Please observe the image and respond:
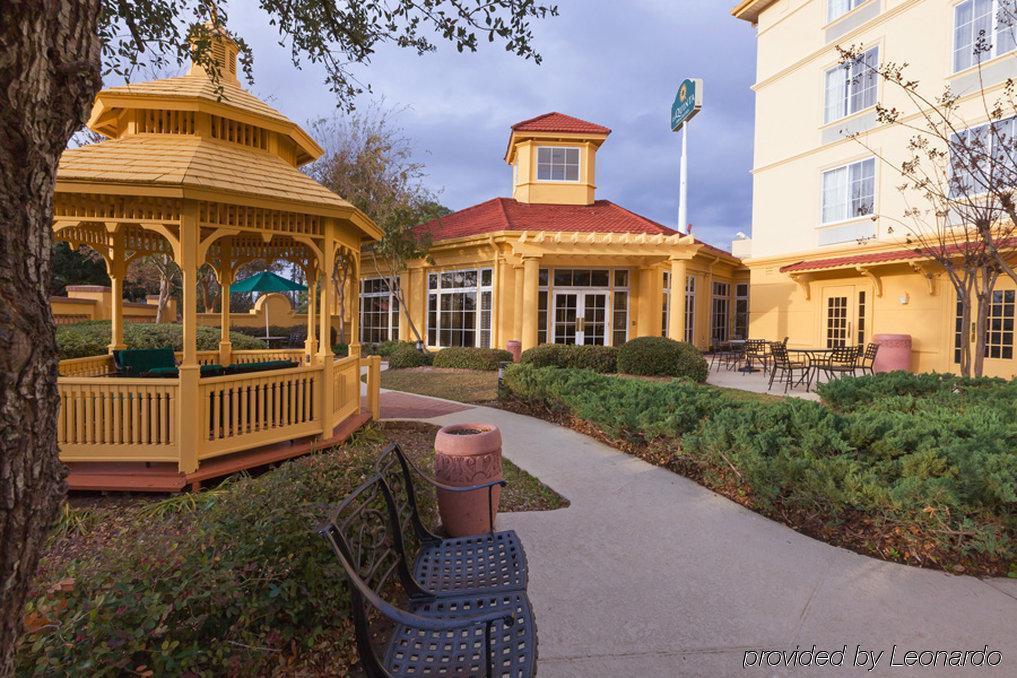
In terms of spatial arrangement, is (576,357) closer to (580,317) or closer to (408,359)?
(580,317)

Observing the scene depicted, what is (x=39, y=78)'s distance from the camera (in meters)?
1.28

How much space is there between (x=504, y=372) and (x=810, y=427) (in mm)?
6206

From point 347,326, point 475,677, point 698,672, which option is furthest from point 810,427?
point 347,326

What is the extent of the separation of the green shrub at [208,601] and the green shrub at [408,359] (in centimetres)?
1410

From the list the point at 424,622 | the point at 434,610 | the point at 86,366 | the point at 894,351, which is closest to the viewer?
the point at 424,622

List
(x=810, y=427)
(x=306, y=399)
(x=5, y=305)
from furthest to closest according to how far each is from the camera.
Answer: (x=306, y=399)
(x=810, y=427)
(x=5, y=305)

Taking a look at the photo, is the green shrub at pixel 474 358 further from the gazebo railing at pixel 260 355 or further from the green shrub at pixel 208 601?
the green shrub at pixel 208 601

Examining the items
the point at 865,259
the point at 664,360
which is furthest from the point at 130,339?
the point at 865,259

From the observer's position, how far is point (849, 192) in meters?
17.1

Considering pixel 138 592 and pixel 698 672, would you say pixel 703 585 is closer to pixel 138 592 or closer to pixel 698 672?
pixel 698 672

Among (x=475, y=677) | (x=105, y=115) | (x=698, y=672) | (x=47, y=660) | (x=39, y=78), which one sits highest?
(x=105, y=115)

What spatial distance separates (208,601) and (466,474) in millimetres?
2232

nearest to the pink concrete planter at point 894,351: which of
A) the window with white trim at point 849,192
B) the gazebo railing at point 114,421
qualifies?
the window with white trim at point 849,192

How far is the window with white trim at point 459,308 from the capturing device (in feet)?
60.4
